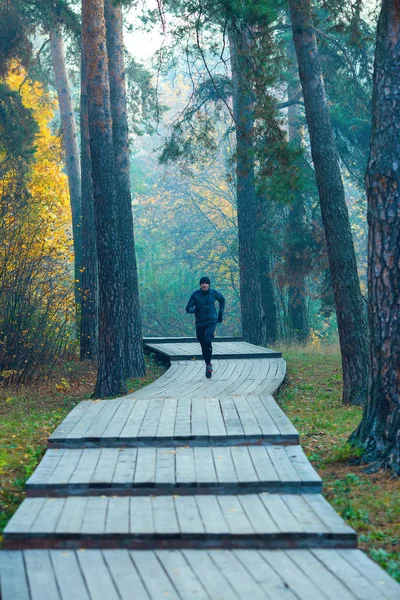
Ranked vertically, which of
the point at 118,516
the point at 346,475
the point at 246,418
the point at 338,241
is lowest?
the point at 346,475

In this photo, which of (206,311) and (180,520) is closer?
(180,520)

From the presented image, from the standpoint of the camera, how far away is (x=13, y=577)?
4.74 meters

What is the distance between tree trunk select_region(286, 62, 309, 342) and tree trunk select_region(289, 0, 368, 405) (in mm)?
7667

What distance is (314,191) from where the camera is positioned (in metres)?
23.1

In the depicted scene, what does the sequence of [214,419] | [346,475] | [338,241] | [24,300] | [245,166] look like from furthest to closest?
1. [245,166]
2. [24,300]
3. [338,241]
4. [214,419]
5. [346,475]

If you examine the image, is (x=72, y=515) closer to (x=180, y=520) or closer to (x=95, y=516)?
(x=95, y=516)

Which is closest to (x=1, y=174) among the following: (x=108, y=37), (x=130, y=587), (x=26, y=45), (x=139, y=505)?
(x=108, y=37)

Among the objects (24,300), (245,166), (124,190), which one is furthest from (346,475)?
(124,190)

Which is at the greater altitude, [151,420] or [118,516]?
[151,420]

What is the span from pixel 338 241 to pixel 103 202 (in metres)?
4.10

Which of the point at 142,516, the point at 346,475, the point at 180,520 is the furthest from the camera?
the point at 346,475

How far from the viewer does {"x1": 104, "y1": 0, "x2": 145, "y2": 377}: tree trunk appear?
17.1 m

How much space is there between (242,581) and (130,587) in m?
0.67

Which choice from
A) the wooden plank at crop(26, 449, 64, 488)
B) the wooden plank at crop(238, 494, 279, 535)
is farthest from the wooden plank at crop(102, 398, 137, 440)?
the wooden plank at crop(238, 494, 279, 535)
